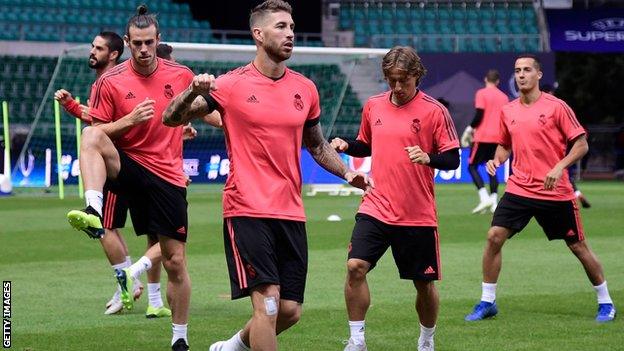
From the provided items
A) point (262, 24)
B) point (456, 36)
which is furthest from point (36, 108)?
point (262, 24)

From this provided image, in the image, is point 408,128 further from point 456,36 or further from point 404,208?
point 456,36

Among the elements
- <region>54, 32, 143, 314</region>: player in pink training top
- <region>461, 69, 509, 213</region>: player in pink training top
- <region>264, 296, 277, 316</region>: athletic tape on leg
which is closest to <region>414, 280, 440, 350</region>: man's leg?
<region>264, 296, 277, 316</region>: athletic tape on leg

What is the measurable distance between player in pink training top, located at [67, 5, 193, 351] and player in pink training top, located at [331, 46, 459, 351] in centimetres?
121

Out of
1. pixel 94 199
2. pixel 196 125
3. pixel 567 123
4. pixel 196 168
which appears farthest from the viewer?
pixel 196 125

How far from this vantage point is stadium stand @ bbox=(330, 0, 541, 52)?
4103 cm

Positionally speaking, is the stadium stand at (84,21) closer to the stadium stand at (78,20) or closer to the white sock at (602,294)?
the stadium stand at (78,20)

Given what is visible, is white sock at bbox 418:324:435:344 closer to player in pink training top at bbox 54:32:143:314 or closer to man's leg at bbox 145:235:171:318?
man's leg at bbox 145:235:171:318

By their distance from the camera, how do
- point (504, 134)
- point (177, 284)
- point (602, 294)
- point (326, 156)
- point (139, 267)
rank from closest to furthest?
point (326, 156) → point (177, 284) → point (139, 267) → point (602, 294) → point (504, 134)

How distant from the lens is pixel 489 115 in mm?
23047

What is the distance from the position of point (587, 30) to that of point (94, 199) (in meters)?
32.5

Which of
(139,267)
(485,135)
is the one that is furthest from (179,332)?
(485,135)

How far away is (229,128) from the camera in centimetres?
753

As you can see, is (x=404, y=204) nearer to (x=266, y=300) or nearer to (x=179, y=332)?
(x=179, y=332)

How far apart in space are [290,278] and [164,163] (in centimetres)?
227
